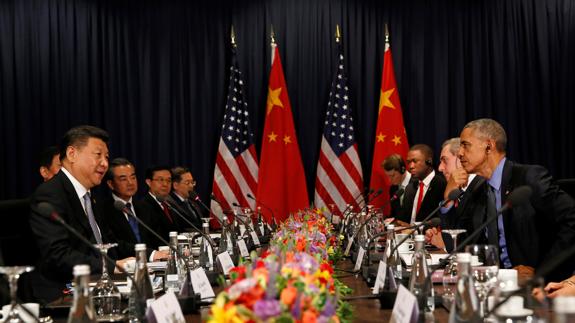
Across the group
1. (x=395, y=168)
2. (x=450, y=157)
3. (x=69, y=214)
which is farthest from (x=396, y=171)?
(x=69, y=214)

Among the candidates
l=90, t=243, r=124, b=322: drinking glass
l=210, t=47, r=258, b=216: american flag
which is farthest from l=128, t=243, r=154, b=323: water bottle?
l=210, t=47, r=258, b=216: american flag

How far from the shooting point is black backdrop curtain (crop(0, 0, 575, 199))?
761 cm

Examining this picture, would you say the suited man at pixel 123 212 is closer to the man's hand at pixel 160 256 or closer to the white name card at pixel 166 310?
the man's hand at pixel 160 256

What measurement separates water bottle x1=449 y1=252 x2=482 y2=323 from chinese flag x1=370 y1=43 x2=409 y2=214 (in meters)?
5.90

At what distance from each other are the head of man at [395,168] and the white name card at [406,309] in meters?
5.20

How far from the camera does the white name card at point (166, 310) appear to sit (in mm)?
1772

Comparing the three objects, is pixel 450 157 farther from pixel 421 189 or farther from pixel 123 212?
pixel 123 212

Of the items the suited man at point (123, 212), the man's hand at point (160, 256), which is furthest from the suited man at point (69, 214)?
the suited man at point (123, 212)

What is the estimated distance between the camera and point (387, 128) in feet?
24.8

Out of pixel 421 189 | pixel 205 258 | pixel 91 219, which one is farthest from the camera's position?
pixel 421 189

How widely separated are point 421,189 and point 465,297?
176 inches

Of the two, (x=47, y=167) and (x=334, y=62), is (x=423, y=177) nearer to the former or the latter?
(x=334, y=62)

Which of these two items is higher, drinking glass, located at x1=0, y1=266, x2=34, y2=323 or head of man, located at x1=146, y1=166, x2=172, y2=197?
head of man, located at x1=146, y1=166, x2=172, y2=197

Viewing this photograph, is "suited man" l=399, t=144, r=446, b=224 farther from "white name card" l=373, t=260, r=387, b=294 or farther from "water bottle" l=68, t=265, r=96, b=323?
"water bottle" l=68, t=265, r=96, b=323
